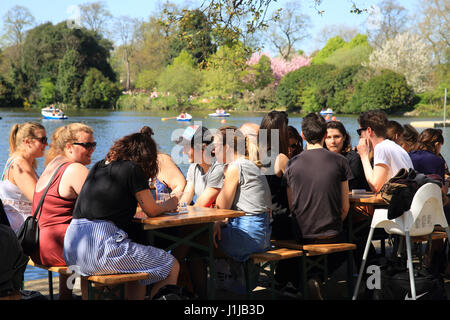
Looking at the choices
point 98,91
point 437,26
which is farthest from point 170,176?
point 98,91

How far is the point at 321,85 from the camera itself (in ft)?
193

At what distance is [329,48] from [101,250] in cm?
7848

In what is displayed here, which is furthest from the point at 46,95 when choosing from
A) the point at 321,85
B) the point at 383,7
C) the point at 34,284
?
the point at 34,284

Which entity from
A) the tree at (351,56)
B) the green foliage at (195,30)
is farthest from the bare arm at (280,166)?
the tree at (351,56)

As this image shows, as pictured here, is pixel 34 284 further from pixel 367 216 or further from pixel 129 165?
pixel 367 216

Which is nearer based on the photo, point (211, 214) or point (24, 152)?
point (211, 214)

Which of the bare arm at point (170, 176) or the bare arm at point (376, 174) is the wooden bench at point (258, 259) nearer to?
the bare arm at point (376, 174)

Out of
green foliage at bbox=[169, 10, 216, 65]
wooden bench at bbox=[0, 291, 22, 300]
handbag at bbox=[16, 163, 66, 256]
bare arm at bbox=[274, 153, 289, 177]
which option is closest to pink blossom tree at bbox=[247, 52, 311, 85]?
green foliage at bbox=[169, 10, 216, 65]

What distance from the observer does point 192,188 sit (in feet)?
16.4

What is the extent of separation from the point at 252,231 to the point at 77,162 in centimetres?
124

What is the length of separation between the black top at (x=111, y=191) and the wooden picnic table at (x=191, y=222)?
0.59 feet

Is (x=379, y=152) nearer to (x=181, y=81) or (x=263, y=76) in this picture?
(x=263, y=76)

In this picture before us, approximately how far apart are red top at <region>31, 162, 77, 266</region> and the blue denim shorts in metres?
1.05

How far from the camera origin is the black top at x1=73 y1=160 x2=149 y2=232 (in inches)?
135
